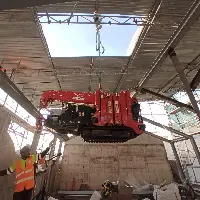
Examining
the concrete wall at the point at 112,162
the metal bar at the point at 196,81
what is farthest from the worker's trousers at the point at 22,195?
the concrete wall at the point at 112,162

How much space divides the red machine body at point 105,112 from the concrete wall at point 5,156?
1356mm

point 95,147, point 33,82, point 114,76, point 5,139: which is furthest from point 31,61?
point 95,147

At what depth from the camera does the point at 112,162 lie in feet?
45.9

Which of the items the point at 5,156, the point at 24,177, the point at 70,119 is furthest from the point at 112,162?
the point at 70,119

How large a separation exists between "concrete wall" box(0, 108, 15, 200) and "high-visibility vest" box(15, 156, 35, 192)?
1.01 ft

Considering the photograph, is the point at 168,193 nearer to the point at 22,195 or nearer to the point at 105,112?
the point at 105,112

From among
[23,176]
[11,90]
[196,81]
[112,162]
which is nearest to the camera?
[23,176]

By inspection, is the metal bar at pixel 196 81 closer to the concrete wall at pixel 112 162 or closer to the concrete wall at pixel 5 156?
the concrete wall at pixel 5 156

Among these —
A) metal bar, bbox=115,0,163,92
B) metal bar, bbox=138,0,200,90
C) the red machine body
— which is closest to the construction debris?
the red machine body

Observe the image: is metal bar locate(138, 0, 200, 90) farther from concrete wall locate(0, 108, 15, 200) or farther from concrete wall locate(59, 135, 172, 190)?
concrete wall locate(59, 135, 172, 190)

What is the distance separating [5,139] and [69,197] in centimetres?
785

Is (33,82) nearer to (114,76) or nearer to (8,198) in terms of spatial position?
(114,76)

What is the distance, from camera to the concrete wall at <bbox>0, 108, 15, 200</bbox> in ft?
16.8

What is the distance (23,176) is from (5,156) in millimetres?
770
